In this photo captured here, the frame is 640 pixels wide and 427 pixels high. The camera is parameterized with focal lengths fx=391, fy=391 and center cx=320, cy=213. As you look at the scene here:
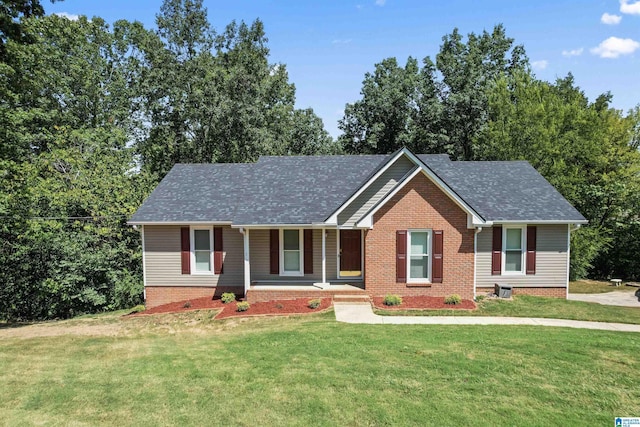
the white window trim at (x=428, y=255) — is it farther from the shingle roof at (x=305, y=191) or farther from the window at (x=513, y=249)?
the window at (x=513, y=249)

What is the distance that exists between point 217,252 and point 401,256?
7.90 m

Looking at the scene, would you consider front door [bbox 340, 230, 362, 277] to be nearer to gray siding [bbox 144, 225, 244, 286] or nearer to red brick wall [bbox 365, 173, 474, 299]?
red brick wall [bbox 365, 173, 474, 299]

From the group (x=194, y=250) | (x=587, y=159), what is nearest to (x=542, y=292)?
(x=587, y=159)

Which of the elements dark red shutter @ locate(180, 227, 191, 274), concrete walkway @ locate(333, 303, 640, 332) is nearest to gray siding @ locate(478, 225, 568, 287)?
concrete walkway @ locate(333, 303, 640, 332)

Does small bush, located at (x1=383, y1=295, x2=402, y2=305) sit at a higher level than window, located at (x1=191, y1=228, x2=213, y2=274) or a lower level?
lower

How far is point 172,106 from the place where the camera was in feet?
101

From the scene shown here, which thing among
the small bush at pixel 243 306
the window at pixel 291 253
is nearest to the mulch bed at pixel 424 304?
the window at pixel 291 253

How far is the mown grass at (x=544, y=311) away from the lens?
1344 centimetres

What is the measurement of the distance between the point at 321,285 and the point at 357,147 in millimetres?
25186

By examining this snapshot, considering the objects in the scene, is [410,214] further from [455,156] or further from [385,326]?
[455,156]

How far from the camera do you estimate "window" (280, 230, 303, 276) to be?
16.9 m

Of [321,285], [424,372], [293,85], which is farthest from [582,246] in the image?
[293,85]

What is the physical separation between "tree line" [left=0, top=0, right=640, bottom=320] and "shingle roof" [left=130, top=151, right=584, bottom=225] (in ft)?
12.5

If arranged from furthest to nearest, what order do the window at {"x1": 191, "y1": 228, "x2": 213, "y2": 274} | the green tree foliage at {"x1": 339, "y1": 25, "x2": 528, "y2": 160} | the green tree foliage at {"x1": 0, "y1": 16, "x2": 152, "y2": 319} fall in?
1. the green tree foliage at {"x1": 339, "y1": 25, "x2": 528, "y2": 160}
2. the window at {"x1": 191, "y1": 228, "x2": 213, "y2": 274}
3. the green tree foliage at {"x1": 0, "y1": 16, "x2": 152, "y2": 319}
